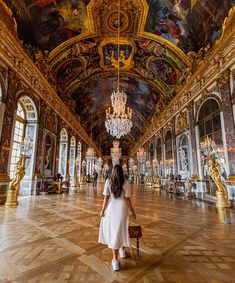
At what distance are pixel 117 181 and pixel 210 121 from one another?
8.19m

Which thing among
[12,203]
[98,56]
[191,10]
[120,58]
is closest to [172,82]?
[120,58]

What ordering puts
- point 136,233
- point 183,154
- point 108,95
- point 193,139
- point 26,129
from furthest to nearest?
point 108,95 < point 183,154 < point 193,139 < point 26,129 < point 136,233

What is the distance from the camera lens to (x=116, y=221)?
2076 mm

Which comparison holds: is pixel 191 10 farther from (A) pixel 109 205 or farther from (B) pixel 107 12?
(A) pixel 109 205

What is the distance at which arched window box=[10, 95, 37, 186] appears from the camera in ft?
28.8

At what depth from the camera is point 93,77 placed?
14.8m

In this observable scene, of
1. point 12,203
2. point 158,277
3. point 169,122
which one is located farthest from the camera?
point 169,122

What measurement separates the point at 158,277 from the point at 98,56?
1339cm

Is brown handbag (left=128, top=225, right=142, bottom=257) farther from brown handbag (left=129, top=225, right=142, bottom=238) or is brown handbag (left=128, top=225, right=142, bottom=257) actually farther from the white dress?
the white dress

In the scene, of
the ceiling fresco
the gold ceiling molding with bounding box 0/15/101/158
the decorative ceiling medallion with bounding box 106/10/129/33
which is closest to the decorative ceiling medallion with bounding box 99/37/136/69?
the decorative ceiling medallion with bounding box 106/10/129/33

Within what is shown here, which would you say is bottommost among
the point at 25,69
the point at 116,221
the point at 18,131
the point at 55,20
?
the point at 116,221

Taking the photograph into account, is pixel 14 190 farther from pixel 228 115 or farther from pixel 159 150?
pixel 159 150

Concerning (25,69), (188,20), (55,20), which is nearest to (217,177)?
(188,20)

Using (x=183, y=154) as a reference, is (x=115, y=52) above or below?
above
